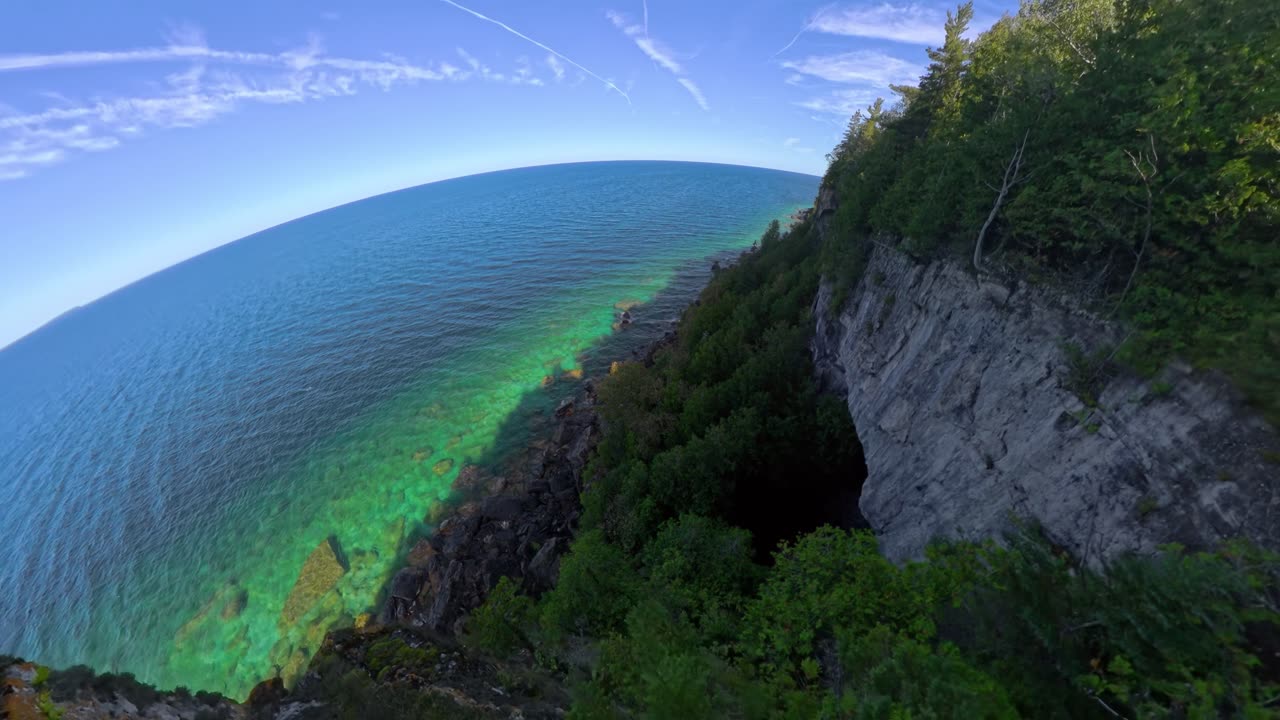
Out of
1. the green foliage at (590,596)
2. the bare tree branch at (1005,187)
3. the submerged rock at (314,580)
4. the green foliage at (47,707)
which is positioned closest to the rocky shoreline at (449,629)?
the green foliage at (47,707)

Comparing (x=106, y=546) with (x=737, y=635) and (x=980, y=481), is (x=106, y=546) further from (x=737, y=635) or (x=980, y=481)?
(x=980, y=481)

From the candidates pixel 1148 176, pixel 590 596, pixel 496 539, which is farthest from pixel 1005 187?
pixel 496 539

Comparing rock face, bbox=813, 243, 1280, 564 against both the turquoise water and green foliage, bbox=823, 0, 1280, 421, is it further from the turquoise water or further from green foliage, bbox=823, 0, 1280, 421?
the turquoise water

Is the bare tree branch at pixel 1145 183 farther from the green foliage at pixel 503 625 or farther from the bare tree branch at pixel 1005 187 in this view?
the green foliage at pixel 503 625

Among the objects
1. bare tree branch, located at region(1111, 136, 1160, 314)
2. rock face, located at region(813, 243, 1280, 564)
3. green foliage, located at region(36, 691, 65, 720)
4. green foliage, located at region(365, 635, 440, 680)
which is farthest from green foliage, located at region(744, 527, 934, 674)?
green foliage, located at region(36, 691, 65, 720)

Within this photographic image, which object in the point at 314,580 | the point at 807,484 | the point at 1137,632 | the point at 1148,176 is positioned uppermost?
the point at 1148,176

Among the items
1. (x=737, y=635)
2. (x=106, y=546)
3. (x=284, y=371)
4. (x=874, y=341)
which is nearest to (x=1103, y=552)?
(x=737, y=635)

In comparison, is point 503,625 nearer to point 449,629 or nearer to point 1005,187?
point 449,629
